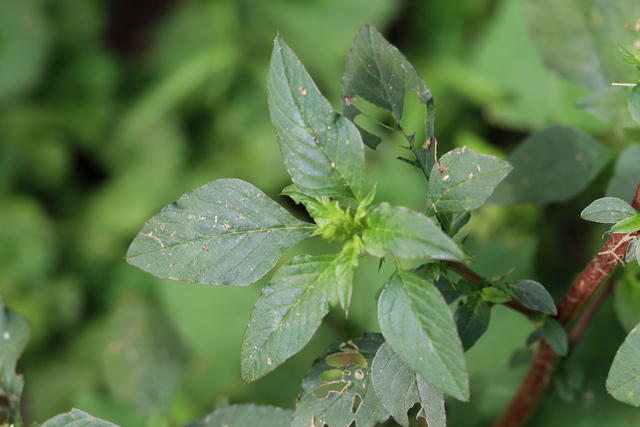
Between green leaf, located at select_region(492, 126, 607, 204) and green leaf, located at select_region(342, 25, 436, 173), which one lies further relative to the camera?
green leaf, located at select_region(492, 126, 607, 204)

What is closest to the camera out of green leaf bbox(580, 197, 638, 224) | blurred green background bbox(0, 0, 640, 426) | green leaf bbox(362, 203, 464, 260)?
green leaf bbox(362, 203, 464, 260)

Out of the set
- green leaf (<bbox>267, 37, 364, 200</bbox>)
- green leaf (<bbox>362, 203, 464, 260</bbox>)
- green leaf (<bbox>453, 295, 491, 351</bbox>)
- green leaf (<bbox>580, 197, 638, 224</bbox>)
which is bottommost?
green leaf (<bbox>453, 295, 491, 351</bbox>)

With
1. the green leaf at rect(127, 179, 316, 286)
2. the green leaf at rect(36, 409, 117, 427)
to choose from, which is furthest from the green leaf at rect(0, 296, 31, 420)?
the green leaf at rect(127, 179, 316, 286)

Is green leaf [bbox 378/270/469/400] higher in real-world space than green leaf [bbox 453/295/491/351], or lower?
higher

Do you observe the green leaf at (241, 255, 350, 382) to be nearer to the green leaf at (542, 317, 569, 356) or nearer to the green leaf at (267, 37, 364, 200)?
the green leaf at (267, 37, 364, 200)

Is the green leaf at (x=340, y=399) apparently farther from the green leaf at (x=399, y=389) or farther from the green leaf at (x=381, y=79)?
the green leaf at (x=381, y=79)

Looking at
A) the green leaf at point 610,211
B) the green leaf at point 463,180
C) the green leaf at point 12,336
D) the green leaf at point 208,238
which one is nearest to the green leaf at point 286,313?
the green leaf at point 208,238

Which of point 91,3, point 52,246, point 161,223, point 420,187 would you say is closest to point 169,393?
point 161,223

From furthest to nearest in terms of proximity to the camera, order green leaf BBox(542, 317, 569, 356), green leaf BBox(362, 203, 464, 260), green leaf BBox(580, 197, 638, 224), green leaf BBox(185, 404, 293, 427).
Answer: green leaf BBox(185, 404, 293, 427)
green leaf BBox(542, 317, 569, 356)
green leaf BBox(580, 197, 638, 224)
green leaf BBox(362, 203, 464, 260)
